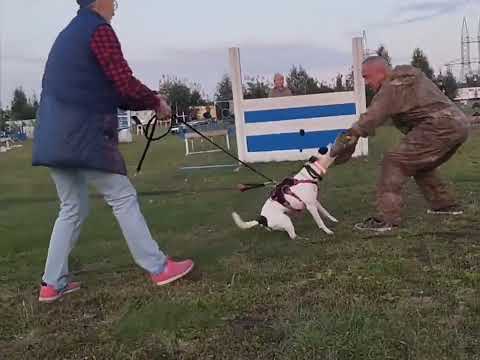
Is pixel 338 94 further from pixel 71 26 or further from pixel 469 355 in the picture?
pixel 469 355

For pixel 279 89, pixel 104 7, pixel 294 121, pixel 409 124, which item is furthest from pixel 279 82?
pixel 104 7

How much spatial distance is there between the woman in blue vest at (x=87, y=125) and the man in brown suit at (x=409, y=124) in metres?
2.07

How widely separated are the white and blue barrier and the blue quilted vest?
27.7 feet

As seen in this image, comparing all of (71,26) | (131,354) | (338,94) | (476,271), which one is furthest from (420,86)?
(338,94)

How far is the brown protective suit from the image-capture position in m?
5.31

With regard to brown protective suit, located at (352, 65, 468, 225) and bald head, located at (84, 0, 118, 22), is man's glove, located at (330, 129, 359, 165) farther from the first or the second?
bald head, located at (84, 0, 118, 22)

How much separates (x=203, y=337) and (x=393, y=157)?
2.95 m

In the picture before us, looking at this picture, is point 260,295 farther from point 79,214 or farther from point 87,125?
point 87,125

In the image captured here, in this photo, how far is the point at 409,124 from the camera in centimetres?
560

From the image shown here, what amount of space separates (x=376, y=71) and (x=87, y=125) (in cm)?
275

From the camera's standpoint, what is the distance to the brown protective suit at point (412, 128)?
17.4 feet

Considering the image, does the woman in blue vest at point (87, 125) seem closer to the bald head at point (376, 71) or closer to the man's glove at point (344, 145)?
the man's glove at point (344, 145)

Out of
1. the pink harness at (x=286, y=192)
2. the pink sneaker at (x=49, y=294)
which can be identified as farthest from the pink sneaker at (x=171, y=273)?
the pink harness at (x=286, y=192)

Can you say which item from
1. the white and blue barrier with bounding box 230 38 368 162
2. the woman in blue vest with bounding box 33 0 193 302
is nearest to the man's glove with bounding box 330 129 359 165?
the woman in blue vest with bounding box 33 0 193 302
